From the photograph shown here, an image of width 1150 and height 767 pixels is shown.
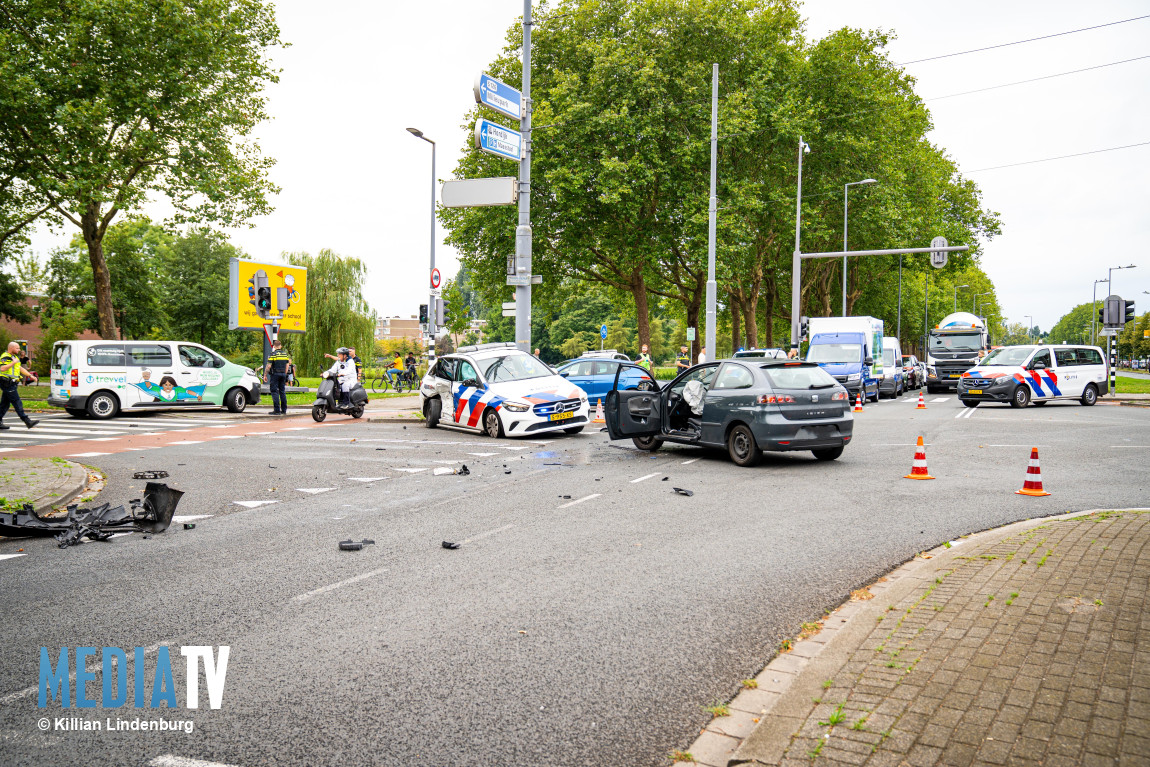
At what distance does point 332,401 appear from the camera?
787 inches

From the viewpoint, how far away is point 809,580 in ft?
18.0

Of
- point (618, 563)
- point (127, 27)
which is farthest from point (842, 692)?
point (127, 27)

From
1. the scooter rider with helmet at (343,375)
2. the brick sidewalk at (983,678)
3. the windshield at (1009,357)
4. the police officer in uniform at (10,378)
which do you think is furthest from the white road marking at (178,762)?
the windshield at (1009,357)

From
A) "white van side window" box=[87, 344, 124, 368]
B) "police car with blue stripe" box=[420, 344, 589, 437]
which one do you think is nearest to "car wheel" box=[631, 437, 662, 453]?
"police car with blue stripe" box=[420, 344, 589, 437]

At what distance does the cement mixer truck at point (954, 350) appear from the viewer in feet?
121

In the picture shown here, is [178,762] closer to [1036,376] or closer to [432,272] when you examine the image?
[432,272]

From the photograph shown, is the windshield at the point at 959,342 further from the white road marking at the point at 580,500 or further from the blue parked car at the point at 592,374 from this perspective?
the white road marking at the point at 580,500

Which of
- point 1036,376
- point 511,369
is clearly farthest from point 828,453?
point 1036,376

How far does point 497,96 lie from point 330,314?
29.5 metres

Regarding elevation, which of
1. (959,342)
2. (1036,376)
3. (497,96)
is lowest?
(1036,376)

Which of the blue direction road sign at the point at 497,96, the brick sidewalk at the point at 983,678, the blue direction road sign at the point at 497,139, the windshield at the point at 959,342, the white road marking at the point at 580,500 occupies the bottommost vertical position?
the white road marking at the point at 580,500

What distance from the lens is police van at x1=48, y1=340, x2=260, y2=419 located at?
19891 millimetres

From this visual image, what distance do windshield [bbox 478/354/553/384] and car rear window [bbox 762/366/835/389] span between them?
247 inches

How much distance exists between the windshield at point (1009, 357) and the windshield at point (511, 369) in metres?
15.1
